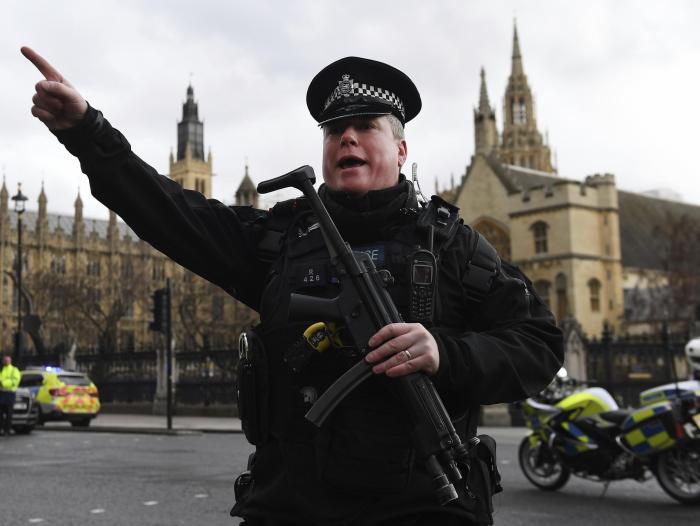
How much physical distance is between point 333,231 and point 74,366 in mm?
30745

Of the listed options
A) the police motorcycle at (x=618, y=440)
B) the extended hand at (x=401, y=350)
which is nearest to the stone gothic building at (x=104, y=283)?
the police motorcycle at (x=618, y=440)

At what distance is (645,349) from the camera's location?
2492cm

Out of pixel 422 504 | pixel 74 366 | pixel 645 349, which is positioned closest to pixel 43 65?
pixel 422 504

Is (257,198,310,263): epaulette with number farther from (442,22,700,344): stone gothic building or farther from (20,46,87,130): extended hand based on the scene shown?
(442,22,700,344): stone gothic building

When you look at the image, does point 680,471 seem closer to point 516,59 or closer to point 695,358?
point 695,358

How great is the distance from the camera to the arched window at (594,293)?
53.1 meters

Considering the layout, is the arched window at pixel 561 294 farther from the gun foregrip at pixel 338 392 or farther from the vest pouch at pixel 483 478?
the gun foregrip at pixel 338 392

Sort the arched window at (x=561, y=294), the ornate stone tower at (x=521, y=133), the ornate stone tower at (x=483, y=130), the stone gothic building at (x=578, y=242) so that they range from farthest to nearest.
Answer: the ornate stone tower at (x=521, y=133)
the ornate stone tower at (x=483, y=130)
the arched window at (x=561, y=294)
the stone gothic building at (x=578, y=242)

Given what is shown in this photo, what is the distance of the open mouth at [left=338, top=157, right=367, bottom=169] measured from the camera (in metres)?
2.51

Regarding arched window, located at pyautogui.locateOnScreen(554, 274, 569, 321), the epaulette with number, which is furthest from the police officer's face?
arched window, located at pyautogui.locateOnScreen(554, 274, 569, 321)

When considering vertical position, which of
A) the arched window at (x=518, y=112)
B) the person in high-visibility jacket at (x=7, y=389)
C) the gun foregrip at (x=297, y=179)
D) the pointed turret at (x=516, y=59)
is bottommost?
the person in high-visibility jacket at (x=7, y=389)

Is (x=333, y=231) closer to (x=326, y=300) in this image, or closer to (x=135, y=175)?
(x=326, y=300)

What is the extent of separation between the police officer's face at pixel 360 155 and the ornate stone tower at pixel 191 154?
12985 cm

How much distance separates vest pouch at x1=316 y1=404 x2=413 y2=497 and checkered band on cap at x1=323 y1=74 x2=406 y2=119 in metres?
0.89
